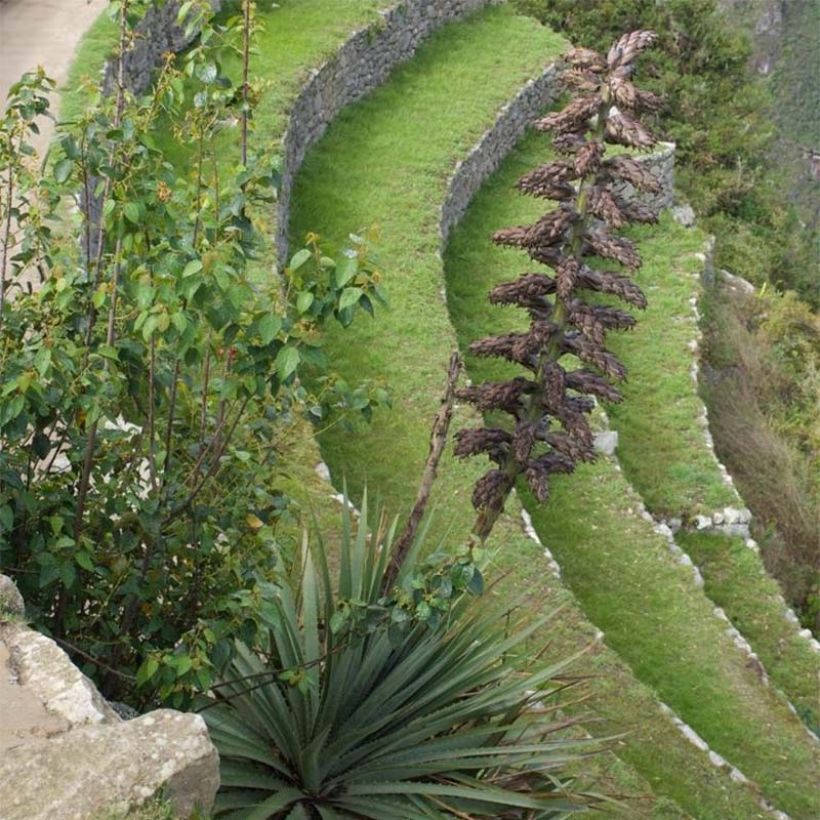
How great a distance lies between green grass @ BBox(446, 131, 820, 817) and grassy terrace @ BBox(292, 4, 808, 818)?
8 centimetres

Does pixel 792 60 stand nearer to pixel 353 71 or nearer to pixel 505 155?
pixel 505 155

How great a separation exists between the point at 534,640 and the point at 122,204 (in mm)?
6403

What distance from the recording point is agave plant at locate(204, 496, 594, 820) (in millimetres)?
5711

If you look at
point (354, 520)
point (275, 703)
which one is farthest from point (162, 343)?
point (354, 520)

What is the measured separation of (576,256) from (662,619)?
6.58 metres

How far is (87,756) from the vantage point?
3.58 meters

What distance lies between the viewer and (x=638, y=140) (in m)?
6.36

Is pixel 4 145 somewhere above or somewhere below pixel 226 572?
above

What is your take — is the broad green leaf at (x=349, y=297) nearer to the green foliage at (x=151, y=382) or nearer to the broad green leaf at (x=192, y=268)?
the green foliage at (x=151, y=382)

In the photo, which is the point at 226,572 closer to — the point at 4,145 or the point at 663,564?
the point at 4,145

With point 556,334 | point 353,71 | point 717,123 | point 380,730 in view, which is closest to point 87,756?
point 380,730

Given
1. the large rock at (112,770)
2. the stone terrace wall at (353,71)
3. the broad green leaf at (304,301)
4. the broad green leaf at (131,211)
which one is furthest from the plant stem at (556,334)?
the stone terrace wall at (353,71)

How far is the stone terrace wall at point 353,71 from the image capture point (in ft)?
54.2

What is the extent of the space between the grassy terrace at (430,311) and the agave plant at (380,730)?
73 cm
